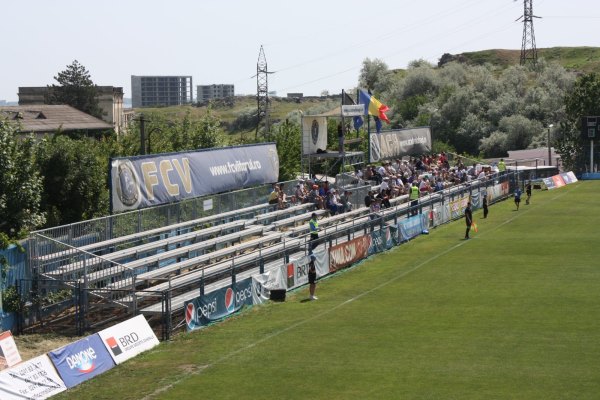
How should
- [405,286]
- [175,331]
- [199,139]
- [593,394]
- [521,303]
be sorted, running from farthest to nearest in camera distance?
[199,139], [405,286], [521,303], [175,331], [593,394]

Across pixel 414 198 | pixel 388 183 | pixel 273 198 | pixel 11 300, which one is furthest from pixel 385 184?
pixel 11 300

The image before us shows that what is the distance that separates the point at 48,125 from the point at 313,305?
61.3 m

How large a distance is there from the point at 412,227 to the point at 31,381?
2942 centimetres

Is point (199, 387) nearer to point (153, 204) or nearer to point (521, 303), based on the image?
point (521, 303)

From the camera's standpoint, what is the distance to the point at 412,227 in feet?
154

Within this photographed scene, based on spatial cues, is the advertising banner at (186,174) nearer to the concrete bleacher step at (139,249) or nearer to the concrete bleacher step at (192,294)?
the concrete bleacher step at (139,249)

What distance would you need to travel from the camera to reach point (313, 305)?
3097 centimetres

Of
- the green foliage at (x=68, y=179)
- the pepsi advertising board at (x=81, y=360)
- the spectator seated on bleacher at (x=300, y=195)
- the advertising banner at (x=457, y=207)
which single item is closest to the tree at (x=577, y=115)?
the advertising banner at (x=457, y=207)

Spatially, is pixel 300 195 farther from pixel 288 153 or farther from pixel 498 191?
pixel 498 191

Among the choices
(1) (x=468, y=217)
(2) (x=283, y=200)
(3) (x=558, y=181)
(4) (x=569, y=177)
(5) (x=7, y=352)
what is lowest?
(5) (x=7, y=352)

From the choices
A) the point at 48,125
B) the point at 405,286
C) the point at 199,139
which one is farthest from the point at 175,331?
the point at 48,125

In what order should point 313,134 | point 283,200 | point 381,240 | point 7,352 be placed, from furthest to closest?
point 313,134, point 283,200, point 381,240, point 7,352

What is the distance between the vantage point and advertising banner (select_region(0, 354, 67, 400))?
19438mm

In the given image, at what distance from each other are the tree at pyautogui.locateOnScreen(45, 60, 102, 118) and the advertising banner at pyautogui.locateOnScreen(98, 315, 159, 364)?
9984cm
